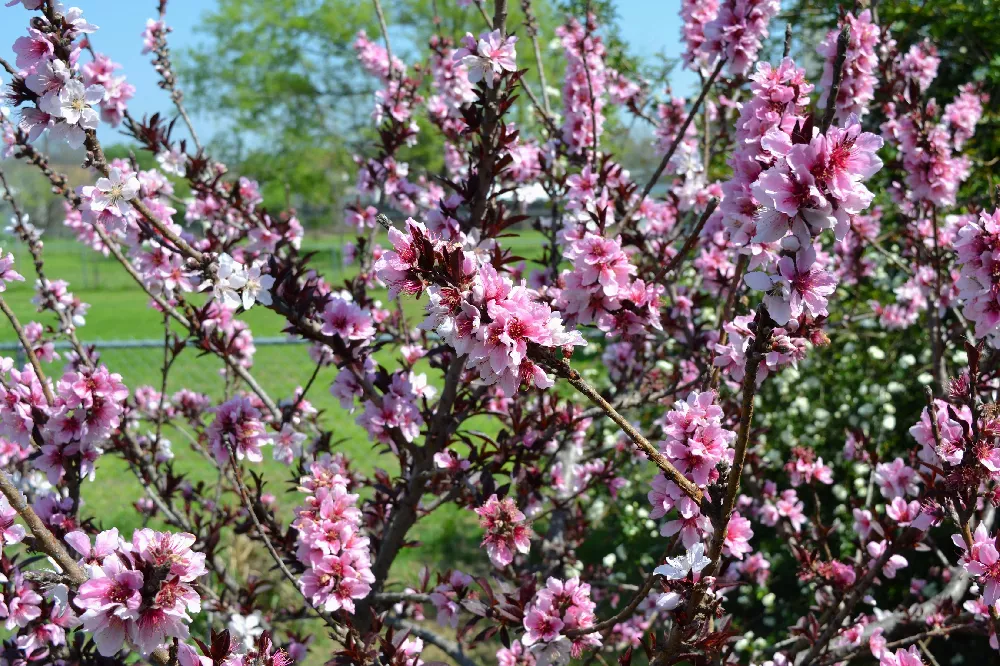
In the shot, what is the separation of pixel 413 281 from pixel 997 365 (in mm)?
1767

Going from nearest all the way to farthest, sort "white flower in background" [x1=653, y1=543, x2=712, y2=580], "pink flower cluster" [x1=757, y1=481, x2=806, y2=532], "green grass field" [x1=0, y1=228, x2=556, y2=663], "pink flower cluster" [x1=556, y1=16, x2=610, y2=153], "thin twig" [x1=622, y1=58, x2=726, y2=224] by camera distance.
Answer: "white flower in background" [x1=653, y1=543, x2=712, y2=580] → "thin twig" [x1=622, y1=58, x2=726, y2=224] → "pink flower cluster" [x1=757, y1=481, x2=806, y2=532] → "pink flower cluster" [x1=556, y1=16, x2=610, y2=153] → "green grass field" [x1=0, y1=228, x2=556, y2=663]

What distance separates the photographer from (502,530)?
6.19 ft

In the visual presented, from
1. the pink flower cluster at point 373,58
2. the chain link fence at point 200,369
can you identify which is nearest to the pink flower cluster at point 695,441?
the pink flower cluster at point 373,58

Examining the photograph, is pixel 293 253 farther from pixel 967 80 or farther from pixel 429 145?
pixel 429 145

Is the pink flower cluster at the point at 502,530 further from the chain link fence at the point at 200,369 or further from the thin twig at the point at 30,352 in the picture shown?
the chain link fence at the point at 200,369

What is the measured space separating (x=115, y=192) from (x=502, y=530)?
1199mm

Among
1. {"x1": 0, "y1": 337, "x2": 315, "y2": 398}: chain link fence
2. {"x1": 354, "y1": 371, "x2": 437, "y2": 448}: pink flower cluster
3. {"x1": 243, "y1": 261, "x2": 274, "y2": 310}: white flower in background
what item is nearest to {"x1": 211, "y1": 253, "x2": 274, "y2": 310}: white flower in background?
{"x1": 243, "y1": 261, "x2": 274, "y2": 310}: white flower in background

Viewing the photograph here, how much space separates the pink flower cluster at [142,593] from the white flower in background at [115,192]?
85cm

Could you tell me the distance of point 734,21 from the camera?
219 cm

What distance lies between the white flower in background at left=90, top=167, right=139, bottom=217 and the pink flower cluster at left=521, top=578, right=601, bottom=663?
128 cm

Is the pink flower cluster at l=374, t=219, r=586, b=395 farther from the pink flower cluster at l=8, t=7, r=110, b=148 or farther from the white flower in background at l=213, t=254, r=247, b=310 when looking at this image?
the pink flower cluster at l=8, t=7, r=110, b=148

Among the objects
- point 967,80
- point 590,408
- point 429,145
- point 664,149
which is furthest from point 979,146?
point 429,145

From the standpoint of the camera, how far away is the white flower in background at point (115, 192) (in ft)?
5.43

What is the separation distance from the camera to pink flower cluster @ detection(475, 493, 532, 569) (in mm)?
1882
